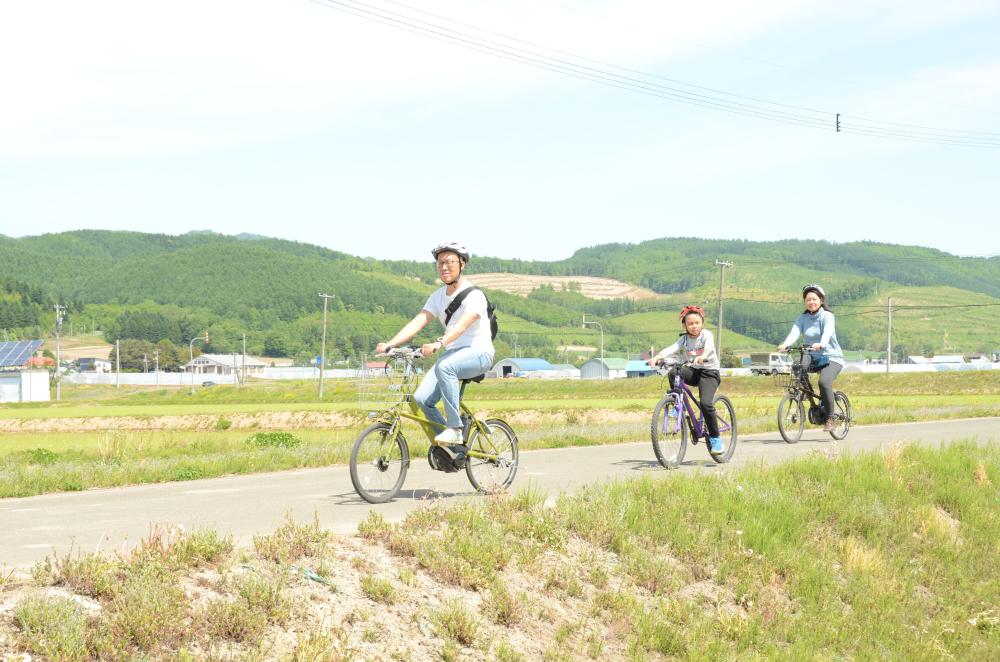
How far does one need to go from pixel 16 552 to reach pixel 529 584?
3.55 m

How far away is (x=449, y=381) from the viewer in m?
9.39

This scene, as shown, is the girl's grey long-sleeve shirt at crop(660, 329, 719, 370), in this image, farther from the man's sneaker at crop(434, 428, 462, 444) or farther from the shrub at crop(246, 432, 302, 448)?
the shrub at crop(246, 432, 302, 448)

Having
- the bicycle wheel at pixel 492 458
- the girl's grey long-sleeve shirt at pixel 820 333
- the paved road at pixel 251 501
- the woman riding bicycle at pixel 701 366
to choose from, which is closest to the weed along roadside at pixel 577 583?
the paved road at pixel 251 501

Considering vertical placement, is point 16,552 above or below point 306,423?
above

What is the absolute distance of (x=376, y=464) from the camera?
9.66 metres

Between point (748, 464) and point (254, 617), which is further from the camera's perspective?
point (748, 464)

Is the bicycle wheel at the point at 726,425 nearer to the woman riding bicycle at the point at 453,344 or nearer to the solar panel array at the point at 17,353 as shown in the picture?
the woman riding bicycle at the point at 453,344

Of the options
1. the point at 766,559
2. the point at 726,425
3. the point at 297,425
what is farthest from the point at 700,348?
the point at 297,425

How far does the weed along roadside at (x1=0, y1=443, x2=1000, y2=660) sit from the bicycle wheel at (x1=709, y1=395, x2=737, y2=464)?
194 centimetres

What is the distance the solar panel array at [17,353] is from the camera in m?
89.9

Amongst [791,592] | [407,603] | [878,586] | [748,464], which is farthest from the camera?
[748,464]

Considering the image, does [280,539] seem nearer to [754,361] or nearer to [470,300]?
[470,300]

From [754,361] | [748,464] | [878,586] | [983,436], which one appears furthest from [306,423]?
[754,361]

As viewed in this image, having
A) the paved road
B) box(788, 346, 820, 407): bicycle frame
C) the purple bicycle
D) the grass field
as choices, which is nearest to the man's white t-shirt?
the paved road
